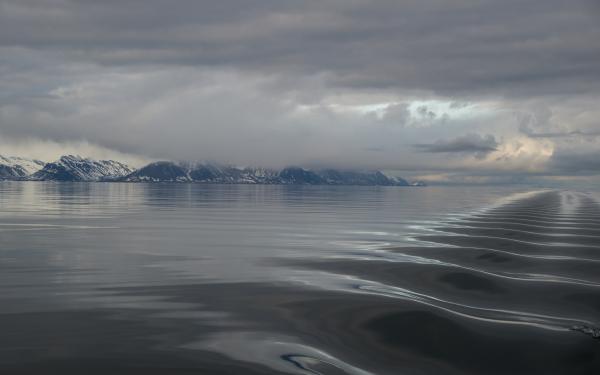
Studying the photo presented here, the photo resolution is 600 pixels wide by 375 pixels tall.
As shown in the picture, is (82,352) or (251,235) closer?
(82,352)

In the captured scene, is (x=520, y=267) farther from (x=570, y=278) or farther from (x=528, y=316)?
(x=528, y=316)

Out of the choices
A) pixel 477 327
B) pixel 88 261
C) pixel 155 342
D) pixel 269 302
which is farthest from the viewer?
pixel 88 261

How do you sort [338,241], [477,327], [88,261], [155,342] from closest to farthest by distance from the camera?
1. [155,342]
2. [477,327]
3. [88,261]
4. [338,241]

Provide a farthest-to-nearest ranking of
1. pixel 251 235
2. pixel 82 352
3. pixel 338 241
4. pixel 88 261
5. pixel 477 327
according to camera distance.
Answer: pixel 251 235 < pixel 338 241 < pixel 88 261 < pixel 477 327 < pixel 82 352

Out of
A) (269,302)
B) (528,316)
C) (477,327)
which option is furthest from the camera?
(269,302)

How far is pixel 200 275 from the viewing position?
2222cm

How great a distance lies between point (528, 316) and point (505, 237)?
2528 centimetres

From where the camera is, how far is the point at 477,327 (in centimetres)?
1491

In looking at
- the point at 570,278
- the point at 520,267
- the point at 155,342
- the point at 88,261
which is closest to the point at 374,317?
the point at 155,342

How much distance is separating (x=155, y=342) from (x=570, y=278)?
670 inches

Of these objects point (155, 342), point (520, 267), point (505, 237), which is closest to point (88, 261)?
point (155, 342)

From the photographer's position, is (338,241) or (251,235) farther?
(251,235)

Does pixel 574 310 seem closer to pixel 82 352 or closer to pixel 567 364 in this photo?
pixel 567 364

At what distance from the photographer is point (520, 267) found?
26000mm
